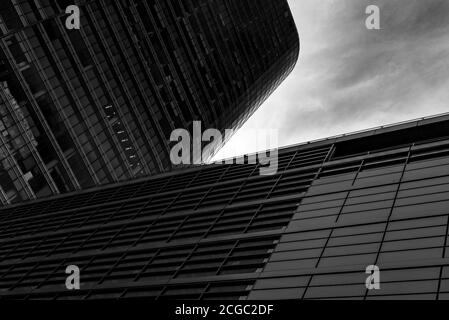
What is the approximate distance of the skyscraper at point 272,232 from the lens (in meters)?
25.3

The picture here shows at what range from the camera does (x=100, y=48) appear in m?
76.8

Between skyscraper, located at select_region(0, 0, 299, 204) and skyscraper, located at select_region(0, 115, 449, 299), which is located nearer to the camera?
skyscraper, located at select_region(0, 115, 449, 299)

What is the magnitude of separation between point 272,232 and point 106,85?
49.9 metres

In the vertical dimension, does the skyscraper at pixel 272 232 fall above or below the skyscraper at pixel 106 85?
below

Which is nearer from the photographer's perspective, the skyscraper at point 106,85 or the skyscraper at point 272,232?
the skyscraper at point 272,232

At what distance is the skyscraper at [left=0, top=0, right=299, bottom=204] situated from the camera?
66188 mm

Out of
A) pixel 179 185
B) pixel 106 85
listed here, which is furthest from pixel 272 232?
pixel 106 85

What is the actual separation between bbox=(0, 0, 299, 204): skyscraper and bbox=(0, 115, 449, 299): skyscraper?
1603cm

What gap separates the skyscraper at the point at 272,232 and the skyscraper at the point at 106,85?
52.6ft

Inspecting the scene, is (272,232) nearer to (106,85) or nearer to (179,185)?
(179,185)

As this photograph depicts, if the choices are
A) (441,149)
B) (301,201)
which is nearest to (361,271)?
(301,201)

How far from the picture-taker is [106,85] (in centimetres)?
7650

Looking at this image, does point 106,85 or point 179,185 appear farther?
point 106,85

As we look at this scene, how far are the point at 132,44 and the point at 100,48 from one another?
6296mm
